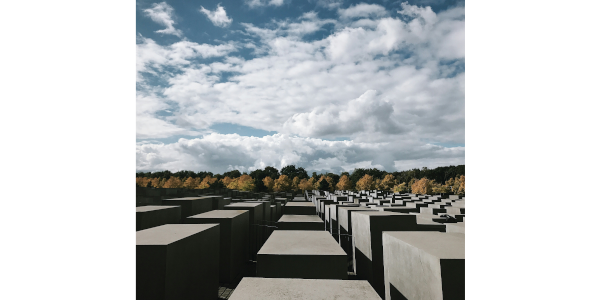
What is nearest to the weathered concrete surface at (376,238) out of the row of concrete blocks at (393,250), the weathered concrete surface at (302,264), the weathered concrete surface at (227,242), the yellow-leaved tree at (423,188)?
the row of concrete blocks at (393,250)

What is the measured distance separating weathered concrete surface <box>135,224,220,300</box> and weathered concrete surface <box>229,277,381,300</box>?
8.27 ft

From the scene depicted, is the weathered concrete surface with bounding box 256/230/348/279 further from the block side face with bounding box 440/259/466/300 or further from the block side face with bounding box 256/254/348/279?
the block side face with bounding box 440/259/466/300

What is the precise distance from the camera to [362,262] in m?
10.4

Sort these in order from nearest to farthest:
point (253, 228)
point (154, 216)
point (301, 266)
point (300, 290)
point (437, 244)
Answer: point (300, 290), point (437, 244), point (301, 266), point (154, 216), point (253, 228)

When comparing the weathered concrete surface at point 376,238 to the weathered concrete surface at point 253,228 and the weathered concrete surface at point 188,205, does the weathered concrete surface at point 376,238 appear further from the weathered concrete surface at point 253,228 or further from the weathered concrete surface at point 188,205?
the weathered concrete surface at point 188,205

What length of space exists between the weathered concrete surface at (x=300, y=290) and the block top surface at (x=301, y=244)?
1652 millimetres

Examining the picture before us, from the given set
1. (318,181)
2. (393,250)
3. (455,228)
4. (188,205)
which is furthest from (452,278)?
(318,181)

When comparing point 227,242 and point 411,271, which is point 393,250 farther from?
point 227,242

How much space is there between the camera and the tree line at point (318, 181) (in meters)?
78.4

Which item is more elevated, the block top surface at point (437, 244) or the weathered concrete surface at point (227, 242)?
the block top surface at point (437, 244)

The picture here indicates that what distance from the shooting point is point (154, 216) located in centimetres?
1174

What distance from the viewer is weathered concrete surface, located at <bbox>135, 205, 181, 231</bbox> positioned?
35.3 feet

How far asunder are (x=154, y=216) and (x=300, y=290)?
32.5 ft
